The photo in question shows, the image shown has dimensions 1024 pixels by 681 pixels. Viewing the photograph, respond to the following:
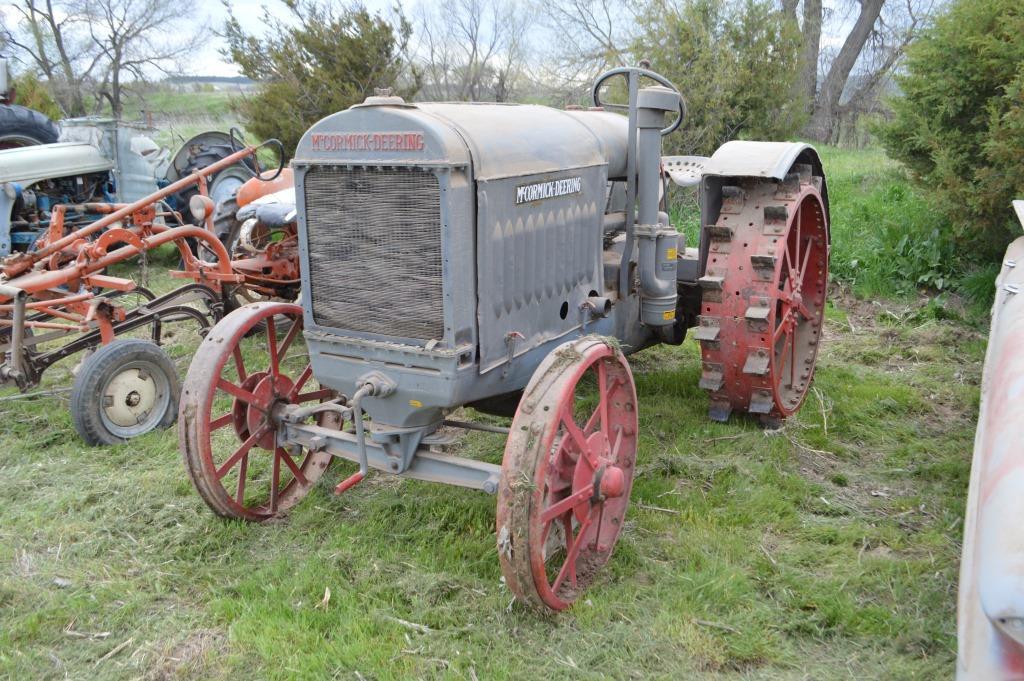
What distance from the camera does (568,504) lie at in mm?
2834

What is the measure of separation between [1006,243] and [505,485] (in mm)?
5630

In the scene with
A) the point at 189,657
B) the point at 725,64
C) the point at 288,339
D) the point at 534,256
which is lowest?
the point at 189,657

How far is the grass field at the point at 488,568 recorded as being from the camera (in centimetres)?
273

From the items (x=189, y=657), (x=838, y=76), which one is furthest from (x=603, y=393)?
(x=838, y=76)

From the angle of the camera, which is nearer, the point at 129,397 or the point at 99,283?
the point at 129,397

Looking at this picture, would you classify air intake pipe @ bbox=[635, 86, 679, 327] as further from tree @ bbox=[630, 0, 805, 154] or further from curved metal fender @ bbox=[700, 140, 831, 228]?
tree @ bbox=[630, 0, 805, 154]

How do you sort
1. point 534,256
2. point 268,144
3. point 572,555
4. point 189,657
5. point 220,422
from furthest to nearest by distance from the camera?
point 268,144
point 220,422
point 534,256
point 572,555
point 189,657

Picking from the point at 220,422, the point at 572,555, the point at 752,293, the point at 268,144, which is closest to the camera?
the point at 572,555

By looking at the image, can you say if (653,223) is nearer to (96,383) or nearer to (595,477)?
(595,477)

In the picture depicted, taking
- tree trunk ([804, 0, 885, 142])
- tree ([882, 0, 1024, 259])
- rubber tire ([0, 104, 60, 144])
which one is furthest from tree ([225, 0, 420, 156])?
tree trunk ([804, 0, 885, 142])

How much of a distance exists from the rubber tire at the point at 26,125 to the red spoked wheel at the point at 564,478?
8.28 metres

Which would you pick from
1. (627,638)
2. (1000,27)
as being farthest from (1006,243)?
(627,638)

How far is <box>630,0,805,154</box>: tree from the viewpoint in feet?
29.9

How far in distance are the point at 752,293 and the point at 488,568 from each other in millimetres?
1871
